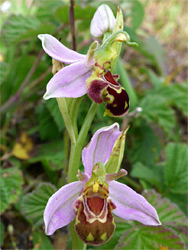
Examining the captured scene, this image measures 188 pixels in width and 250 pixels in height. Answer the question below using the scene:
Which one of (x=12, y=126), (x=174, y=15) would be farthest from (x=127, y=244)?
(x=174, y=15)

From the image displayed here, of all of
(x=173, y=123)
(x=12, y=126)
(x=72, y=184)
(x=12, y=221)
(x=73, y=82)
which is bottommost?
(x=12, y=221)

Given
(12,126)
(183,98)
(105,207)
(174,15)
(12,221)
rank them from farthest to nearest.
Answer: (174,15)
(12,126)
(183,98)
(12,221)
(105,207)

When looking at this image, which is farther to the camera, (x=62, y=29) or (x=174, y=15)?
(x=174, y=15)

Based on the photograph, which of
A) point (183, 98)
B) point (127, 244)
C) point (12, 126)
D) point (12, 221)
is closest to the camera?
point (127, 244)

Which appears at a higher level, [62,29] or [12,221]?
[62,29]

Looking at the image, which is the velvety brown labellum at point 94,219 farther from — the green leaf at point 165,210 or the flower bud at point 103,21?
the flower bud at point 103,21

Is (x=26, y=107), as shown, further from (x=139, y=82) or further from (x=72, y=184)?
(x=72, y=184)

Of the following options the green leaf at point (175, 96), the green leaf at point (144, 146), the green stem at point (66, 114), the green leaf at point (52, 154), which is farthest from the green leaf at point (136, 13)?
the green stem at point (66, 114)

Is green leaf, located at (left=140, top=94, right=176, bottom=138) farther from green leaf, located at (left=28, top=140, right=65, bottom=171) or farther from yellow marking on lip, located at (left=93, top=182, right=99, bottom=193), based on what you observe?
yellow marking on lip, located at (left=93, top=182, right=99, bottom=193)
